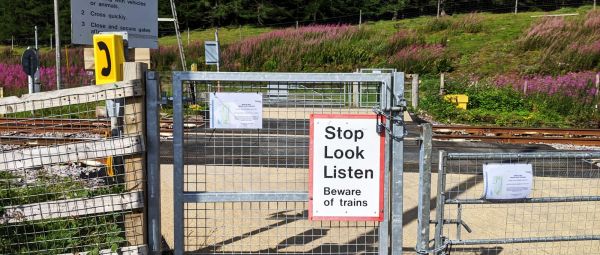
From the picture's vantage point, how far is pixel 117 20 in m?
5.88

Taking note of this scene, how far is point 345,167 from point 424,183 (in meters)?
0.62

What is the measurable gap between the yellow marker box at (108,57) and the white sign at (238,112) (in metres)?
0.87

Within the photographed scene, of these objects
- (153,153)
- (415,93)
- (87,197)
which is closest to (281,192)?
(153,153)

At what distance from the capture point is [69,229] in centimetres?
472

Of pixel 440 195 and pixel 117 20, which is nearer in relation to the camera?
pixel 440 195

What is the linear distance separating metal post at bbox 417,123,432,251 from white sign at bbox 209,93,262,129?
4.09 ft

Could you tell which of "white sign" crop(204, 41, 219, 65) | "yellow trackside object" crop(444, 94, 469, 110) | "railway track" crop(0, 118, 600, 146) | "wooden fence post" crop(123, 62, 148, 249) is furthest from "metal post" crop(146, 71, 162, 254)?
"white sign" crop(204, 41, 219, 65)

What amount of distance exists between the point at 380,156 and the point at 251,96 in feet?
3.56

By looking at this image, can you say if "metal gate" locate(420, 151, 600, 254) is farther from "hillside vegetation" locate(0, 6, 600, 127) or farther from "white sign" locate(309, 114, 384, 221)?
"hillside vegetation" locate(0, 6, 600, 127)

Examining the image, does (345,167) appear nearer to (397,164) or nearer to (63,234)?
(397,164)

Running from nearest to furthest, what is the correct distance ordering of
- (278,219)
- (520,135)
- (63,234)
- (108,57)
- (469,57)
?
(108,57)
(63,234)
(278,219)
(520,135)
(469,57)

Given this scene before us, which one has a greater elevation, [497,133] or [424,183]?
[424,183]

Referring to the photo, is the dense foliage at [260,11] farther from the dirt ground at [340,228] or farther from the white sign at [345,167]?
the white sign at [345,167]

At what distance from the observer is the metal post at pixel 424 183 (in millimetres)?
4359
